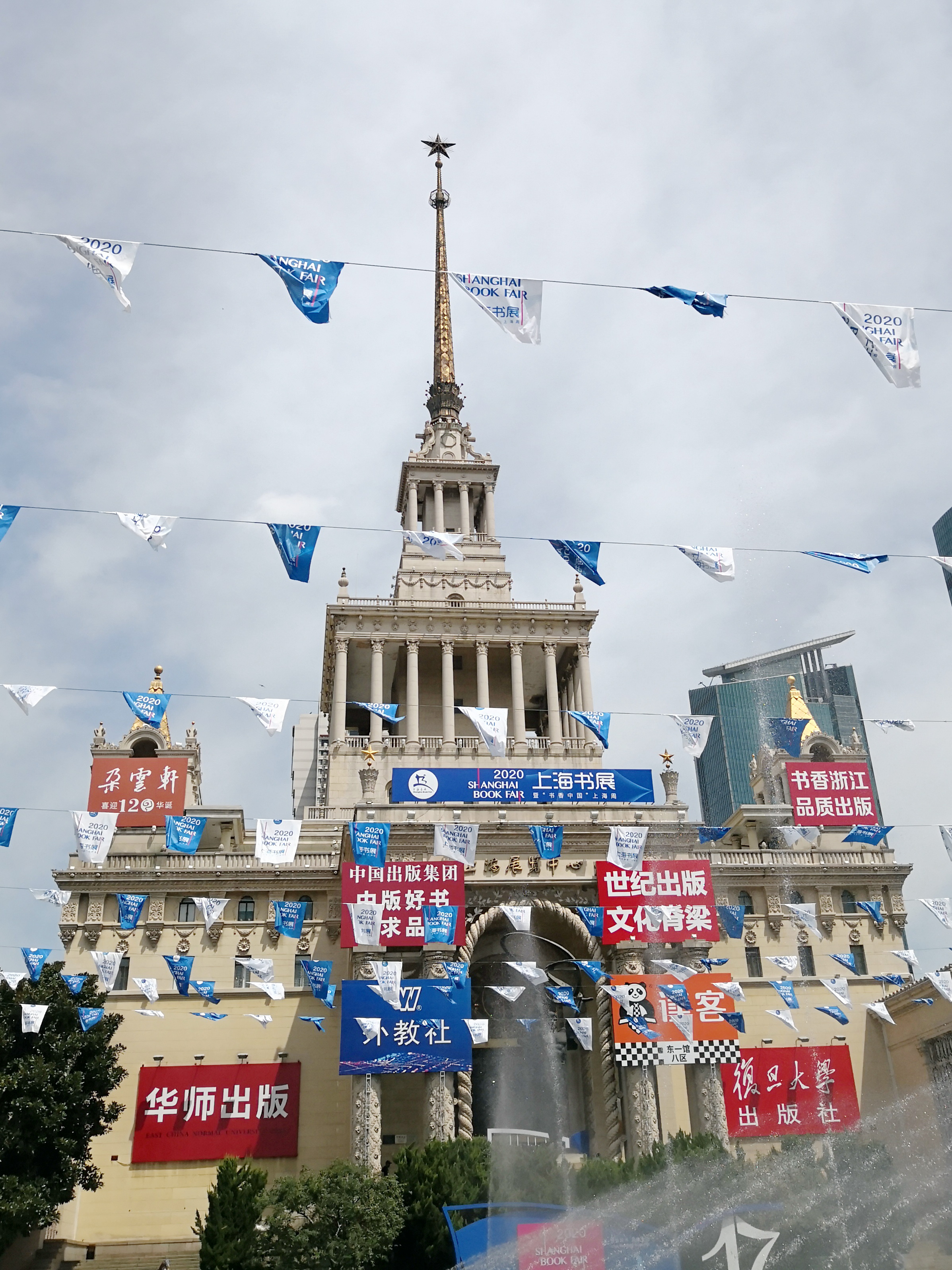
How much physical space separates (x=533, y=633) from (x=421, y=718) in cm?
767

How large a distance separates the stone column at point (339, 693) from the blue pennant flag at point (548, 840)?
18.3 meters

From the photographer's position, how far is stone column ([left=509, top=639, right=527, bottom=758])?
56.3 metres

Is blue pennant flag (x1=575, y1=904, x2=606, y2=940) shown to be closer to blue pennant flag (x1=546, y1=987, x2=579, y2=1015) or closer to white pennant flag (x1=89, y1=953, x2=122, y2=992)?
blue pennant flag (x1=546, y1=987, x2=579, y2=1015)

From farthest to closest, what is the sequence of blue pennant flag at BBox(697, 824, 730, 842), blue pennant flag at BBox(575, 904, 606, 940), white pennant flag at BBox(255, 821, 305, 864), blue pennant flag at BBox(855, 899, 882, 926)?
blue pennant flag at BBox(855, 899, 882, 926) < blue pennant flag at BBox(697, 824, 730, 842) < blue pennant flag at BBox(575, 904, 606, 940) < white pennant flag at BBox(255, 821, 305, 864)

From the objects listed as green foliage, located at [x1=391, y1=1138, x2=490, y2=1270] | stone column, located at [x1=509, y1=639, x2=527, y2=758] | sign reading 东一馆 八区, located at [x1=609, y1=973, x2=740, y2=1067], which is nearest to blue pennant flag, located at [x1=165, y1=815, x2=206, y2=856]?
green foliage, located at [x1=391, y1=1138, x2=490, y2=1270]

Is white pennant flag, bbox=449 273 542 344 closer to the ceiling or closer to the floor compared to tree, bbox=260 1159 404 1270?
closer to the ceiling

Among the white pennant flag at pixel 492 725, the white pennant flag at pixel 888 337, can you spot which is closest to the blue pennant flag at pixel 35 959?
the white pennant flag at pixel 492 725

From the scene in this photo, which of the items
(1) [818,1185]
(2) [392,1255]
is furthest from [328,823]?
(1) [818,1185]

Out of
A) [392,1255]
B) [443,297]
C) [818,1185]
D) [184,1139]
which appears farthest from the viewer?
[443,297]

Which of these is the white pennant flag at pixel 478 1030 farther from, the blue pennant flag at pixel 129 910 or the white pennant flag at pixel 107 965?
the blue pennant flag at pixel 129 910

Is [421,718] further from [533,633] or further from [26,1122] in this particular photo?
[26,1122]

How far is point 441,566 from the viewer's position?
65.0m

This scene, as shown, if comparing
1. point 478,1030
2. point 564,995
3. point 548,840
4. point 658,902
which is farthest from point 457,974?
point 658,902

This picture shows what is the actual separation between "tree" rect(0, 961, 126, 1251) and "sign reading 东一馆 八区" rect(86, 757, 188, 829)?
10454mm
